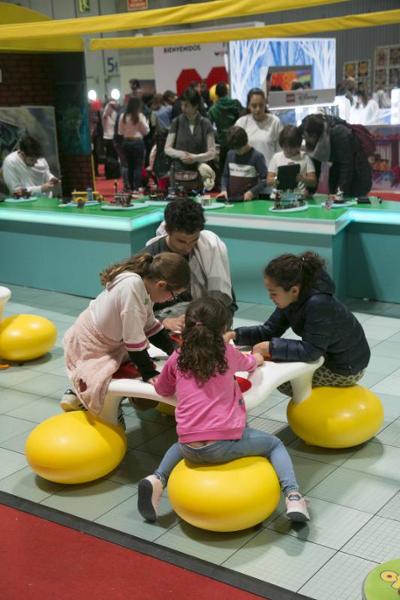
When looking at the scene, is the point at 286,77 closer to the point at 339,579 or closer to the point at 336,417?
the point at 336,417

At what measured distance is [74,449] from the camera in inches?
154

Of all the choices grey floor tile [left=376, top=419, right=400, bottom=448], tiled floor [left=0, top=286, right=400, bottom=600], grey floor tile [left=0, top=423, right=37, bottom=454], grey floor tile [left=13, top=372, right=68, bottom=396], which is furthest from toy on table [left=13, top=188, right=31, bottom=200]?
grey floor tile [left=376, top=419, right=400, bottom=448]

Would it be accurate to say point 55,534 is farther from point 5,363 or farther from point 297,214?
point 297,214

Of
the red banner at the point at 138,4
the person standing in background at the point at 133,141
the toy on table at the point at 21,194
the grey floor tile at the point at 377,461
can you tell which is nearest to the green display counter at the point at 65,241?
the toy on table at the point at 21,194

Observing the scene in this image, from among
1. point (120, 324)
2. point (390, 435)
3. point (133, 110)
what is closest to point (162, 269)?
point (120, 324)

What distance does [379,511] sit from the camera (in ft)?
12.2

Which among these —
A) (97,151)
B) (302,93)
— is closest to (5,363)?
(302,93)

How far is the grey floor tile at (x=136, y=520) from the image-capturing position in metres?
3.61

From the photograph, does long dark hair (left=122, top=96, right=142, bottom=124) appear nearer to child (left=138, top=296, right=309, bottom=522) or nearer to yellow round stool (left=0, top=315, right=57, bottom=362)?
yellow round stool (left=0, top=315, right=57, bottom=362)

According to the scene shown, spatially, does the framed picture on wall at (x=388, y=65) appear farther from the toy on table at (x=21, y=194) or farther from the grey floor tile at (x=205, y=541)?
the grey floor tile at (x=205, y=541)

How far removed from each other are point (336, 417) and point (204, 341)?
109 centimetres

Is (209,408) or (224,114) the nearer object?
(209,408)

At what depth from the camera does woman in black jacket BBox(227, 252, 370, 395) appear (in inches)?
157

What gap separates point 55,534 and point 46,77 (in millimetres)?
7972
